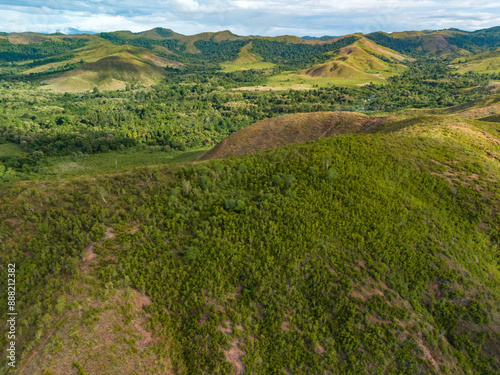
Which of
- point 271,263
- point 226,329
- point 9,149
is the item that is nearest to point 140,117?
point 9,149

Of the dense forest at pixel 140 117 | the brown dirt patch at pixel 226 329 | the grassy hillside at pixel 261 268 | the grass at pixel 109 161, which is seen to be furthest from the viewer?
the dense forest at pixel 140 117

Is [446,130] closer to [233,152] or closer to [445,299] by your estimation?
[445,299]

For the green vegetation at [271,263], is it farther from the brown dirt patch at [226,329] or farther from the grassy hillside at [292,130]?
the grassy hillside at [292,130]

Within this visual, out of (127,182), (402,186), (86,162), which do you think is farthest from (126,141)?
(402,186)

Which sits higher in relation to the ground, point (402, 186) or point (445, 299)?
point (402, 186)

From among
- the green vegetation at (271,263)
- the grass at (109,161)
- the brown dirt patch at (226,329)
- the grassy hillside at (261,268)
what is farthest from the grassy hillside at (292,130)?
the brown dirt patch at (226,329)
